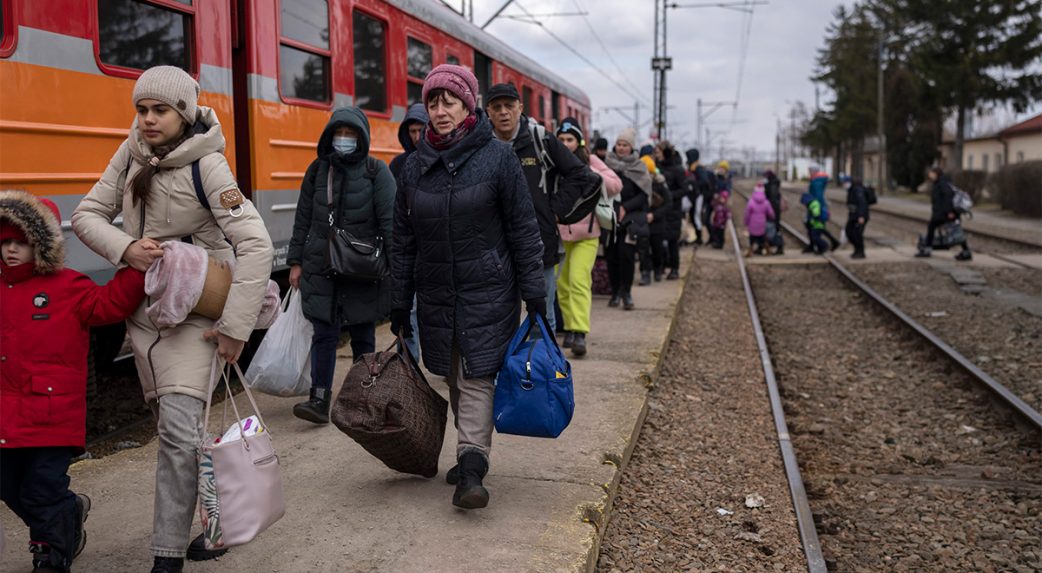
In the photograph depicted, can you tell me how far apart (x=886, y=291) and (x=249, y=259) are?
1257 cm

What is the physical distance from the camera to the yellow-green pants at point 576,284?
7734 millimetres

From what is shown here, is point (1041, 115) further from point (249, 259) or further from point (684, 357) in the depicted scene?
point (249, 259)

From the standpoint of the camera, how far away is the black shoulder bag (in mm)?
5473

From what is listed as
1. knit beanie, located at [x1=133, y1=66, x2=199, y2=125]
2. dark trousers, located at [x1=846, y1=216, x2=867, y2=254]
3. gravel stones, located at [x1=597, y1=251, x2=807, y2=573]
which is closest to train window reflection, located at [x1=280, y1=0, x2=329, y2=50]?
gravel stones, located at [x1=597, y1=251, x2=807, y2=573]

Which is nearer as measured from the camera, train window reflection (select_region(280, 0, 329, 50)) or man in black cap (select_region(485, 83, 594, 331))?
man in black cap (select_region(485, 83, 594, 331))

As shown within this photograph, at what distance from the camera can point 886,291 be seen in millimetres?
14555

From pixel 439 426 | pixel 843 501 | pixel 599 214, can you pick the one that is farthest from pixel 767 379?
pixel 439 426

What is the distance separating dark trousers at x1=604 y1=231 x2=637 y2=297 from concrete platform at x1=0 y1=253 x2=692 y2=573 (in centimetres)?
409

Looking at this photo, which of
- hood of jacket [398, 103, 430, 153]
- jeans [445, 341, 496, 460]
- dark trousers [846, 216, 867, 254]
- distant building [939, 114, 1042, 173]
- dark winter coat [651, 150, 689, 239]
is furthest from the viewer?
distant building [939, 114, 1042, 173]

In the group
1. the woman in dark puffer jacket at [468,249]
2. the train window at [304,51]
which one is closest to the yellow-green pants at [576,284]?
the train window at [304,51]

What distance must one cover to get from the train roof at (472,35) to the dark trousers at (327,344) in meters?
4.69

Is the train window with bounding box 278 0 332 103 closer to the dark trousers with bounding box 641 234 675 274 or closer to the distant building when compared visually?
the dark trousers with bounding box 641 234 675 274

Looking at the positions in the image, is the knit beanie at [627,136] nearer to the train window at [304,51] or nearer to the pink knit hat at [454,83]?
the train window at [304,51]

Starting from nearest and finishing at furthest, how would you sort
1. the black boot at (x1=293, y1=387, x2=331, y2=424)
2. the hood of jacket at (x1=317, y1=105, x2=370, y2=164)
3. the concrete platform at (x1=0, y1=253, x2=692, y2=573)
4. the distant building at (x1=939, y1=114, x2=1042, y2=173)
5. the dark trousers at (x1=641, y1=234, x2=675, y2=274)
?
the concrete platform at (x1=0, y1=253, x2=692, y2=573) → the hood of jacket at (x1=317, y1=105, x2=370, y2=164) → the black boot at (x1=293, y1=387, x2=331, y2=424) → the dark trousers at (x1=641, y1=234, x2=675, y2=274) → the distant building at (x1=939, y1=114, x2=1042, y2=173)
